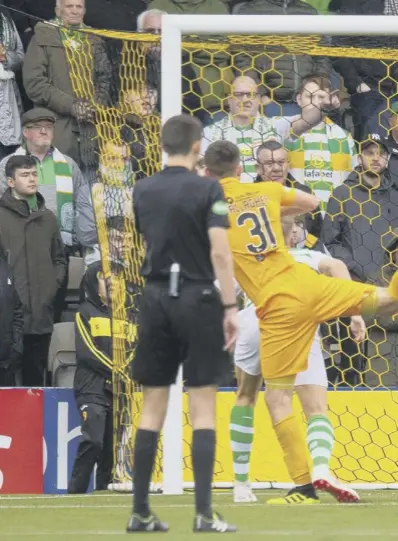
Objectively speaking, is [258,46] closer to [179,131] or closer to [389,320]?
[389,320]

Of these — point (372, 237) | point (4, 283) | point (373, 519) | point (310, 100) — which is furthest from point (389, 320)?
point (373, 519)

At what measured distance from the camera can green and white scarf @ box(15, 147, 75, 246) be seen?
12.5 metres

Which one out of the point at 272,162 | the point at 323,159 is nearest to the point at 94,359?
the point at 272,162

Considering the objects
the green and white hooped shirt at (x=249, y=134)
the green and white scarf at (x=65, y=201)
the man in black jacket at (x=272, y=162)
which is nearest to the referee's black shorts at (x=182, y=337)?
the man in black jacket at (x=272, y=162)

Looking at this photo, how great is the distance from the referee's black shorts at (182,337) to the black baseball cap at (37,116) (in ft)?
19.7

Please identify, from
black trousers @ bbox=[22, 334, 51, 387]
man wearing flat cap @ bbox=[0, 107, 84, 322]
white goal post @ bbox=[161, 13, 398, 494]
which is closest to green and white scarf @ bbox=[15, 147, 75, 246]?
man wearing flat cap @ bbox=[0, 107, 84, 322]

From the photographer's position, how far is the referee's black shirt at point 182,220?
21.4 ft

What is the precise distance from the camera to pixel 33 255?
38.5ft

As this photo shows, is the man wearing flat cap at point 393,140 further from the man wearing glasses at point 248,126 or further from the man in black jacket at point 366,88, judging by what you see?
the man wearing glasses at point 248,126

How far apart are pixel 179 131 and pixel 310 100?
15.2ft

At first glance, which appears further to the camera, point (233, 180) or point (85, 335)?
point (85, 335)

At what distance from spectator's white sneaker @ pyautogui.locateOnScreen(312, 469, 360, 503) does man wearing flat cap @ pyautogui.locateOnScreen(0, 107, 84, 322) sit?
491 cm

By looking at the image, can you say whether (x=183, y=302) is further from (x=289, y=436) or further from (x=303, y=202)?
(x=289, y=436)

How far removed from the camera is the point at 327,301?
8039mm
